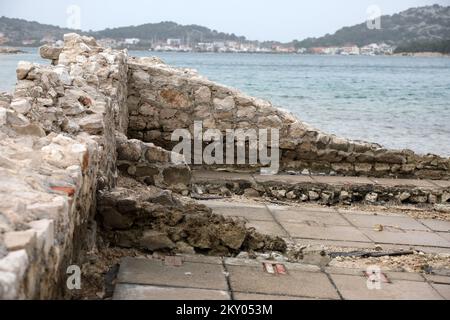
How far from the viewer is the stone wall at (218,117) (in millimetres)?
8078

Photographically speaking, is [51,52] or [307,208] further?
[51,52]

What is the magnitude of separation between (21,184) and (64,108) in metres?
1.90

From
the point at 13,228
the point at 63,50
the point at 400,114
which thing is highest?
the point at 63,50

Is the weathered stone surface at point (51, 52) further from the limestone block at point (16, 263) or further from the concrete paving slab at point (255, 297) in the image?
the limestone block at point (16, 263)

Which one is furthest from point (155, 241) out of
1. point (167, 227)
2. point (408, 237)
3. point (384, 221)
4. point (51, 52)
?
point (51, 52)

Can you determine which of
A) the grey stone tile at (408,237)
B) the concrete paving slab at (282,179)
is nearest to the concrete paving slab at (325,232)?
the grey stone tile at (408,237)

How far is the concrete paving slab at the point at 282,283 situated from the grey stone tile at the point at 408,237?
4.94 feet

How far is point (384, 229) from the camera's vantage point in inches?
233

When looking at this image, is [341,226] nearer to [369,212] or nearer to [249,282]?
[369,212]

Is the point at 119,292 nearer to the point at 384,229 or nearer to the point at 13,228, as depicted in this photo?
the point at 13,228

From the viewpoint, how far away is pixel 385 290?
159 inches

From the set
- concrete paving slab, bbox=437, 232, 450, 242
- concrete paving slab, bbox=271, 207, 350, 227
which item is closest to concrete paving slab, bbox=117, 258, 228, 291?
concrete paving slab, bbox=271, 207, 350, 227

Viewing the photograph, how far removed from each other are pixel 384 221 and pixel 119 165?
8.73 feet
